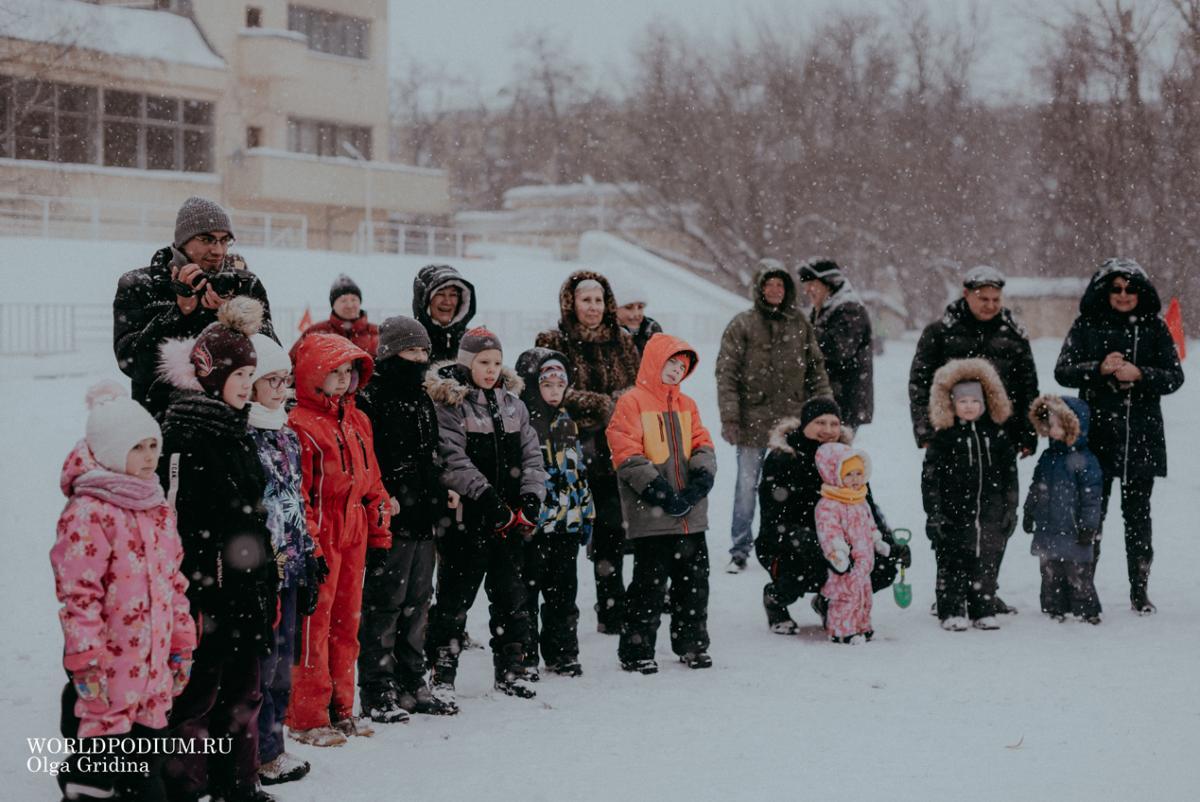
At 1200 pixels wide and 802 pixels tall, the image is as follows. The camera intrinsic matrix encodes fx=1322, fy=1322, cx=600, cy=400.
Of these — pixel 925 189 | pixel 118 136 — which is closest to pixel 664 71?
pixel 925 189

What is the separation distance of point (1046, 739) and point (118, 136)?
34.0 metres

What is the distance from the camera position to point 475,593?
6414 mm

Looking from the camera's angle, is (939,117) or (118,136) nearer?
(118,136)

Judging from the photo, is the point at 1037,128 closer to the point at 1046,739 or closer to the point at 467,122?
the point at 1046,739

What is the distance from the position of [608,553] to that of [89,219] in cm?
2730

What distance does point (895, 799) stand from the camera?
4.82 meters

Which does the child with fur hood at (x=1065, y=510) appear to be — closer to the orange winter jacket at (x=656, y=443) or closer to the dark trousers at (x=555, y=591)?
the orange winter jacket at (x=656, y=443)

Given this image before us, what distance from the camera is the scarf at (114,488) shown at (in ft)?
13.6

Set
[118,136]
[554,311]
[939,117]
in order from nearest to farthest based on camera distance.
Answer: [554,311] < [118,136] < [939,117]

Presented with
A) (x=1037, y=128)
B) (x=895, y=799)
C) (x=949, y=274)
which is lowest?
(x=895, y=799)

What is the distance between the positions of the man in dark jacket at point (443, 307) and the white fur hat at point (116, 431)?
261 centimetres

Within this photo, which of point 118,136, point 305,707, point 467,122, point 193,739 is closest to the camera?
point 193,739

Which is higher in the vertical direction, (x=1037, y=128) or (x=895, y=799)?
(x=1037, y=128)

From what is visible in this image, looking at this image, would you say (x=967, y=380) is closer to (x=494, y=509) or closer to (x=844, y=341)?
(x=844, y=341)
